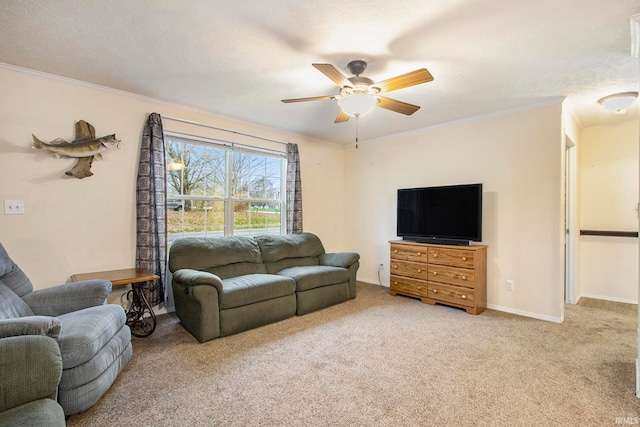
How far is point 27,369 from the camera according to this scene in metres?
1.34

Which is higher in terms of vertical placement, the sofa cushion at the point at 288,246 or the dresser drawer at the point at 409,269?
the sofa cushion at the point at 288,246

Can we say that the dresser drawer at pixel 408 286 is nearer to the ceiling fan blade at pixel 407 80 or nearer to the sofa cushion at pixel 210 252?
the sofa cushion at pixel 210 252

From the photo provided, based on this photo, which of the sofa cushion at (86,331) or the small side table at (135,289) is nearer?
the sofa cushion at (86,331)

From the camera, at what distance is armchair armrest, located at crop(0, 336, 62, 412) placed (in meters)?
1.29

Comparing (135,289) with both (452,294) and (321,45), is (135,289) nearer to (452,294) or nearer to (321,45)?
(321,45)

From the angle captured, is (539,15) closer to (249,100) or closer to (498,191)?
(498,191)

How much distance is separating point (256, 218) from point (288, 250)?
76cm

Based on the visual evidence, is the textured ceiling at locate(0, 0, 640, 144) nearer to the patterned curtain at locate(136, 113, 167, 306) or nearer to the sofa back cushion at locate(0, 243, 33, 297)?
the patterned curtain at locate(136, 113, 167, 306)

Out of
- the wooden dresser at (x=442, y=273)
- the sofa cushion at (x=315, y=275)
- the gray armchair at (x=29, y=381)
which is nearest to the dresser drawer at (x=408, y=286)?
the wooden dresser at (x=442, y=273)

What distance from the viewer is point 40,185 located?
108 inches

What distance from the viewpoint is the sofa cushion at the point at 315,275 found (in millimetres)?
3482

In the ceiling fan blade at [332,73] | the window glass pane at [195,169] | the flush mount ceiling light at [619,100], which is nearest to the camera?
the ceiling fan blade at [332,73]

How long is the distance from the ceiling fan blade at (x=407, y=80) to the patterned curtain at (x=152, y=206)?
2419mm

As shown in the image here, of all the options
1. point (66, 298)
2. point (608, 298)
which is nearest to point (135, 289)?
point (66, 298)
